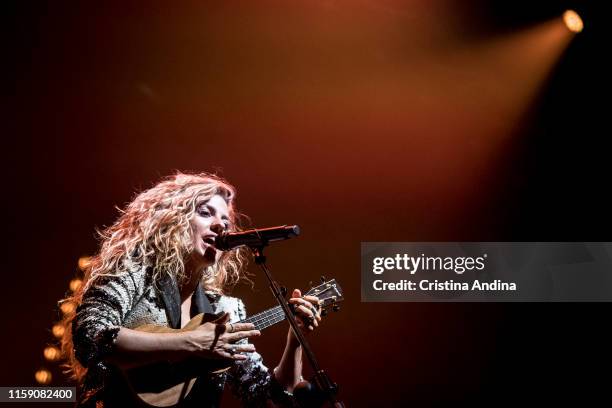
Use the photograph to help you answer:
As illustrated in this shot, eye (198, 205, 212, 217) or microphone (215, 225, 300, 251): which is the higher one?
eye (198, 205, 212, 217)

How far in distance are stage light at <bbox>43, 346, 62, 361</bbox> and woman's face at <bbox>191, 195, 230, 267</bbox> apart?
186cm

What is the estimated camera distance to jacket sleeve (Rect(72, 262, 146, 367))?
233 centimetres

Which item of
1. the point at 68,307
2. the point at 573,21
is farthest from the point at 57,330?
the point at 573,21

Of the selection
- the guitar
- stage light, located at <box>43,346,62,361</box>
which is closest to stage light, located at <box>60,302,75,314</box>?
stage light, located at <box>43,346,62,361</box>

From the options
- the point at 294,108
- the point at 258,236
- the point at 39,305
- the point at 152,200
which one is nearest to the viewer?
the point at 258,236

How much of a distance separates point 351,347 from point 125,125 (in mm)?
2094

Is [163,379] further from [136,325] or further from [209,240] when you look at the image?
[209,240]

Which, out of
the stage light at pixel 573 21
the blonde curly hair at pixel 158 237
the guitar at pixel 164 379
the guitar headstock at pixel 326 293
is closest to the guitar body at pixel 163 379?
the guitar at pixel 164 379

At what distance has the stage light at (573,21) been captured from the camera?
4.70 m

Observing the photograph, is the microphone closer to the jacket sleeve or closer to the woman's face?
the woman's face

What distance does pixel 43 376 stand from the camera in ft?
13.4

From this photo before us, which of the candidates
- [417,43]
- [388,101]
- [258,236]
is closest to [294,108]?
[388,101]

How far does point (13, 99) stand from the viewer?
439 cm

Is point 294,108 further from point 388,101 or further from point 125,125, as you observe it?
point 125,125
